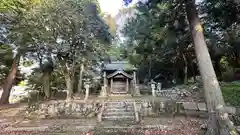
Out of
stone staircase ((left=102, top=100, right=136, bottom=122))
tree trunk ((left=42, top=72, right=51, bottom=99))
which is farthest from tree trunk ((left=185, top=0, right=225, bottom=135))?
tree trunk ((left=42, top=72, right=51, bottom=99))

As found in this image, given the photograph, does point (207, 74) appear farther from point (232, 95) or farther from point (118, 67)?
point (118, 67)

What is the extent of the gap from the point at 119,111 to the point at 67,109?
11.0ft

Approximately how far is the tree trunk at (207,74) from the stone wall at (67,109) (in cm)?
682

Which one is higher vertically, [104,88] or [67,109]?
[104,88]

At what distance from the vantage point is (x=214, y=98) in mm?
6289

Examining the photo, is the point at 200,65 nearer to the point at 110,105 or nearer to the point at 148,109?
the point at 148,109

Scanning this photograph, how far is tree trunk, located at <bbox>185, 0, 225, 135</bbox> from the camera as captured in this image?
622 centimetres

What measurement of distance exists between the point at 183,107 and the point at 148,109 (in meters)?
2.16

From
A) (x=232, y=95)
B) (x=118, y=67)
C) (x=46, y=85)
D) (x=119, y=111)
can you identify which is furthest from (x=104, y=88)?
(x=232, y=95)

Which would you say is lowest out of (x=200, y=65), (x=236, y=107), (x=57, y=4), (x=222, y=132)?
(x=222, y=132)

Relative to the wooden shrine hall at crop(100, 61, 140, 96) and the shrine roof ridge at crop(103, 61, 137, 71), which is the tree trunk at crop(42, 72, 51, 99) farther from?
the shrine roof ridge at crop(103, 61, 137, 71)

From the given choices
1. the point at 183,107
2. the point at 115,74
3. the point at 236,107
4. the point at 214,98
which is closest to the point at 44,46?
the point at 115,74

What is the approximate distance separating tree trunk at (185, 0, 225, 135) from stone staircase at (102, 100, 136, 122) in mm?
4372

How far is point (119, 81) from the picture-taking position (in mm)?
18469
